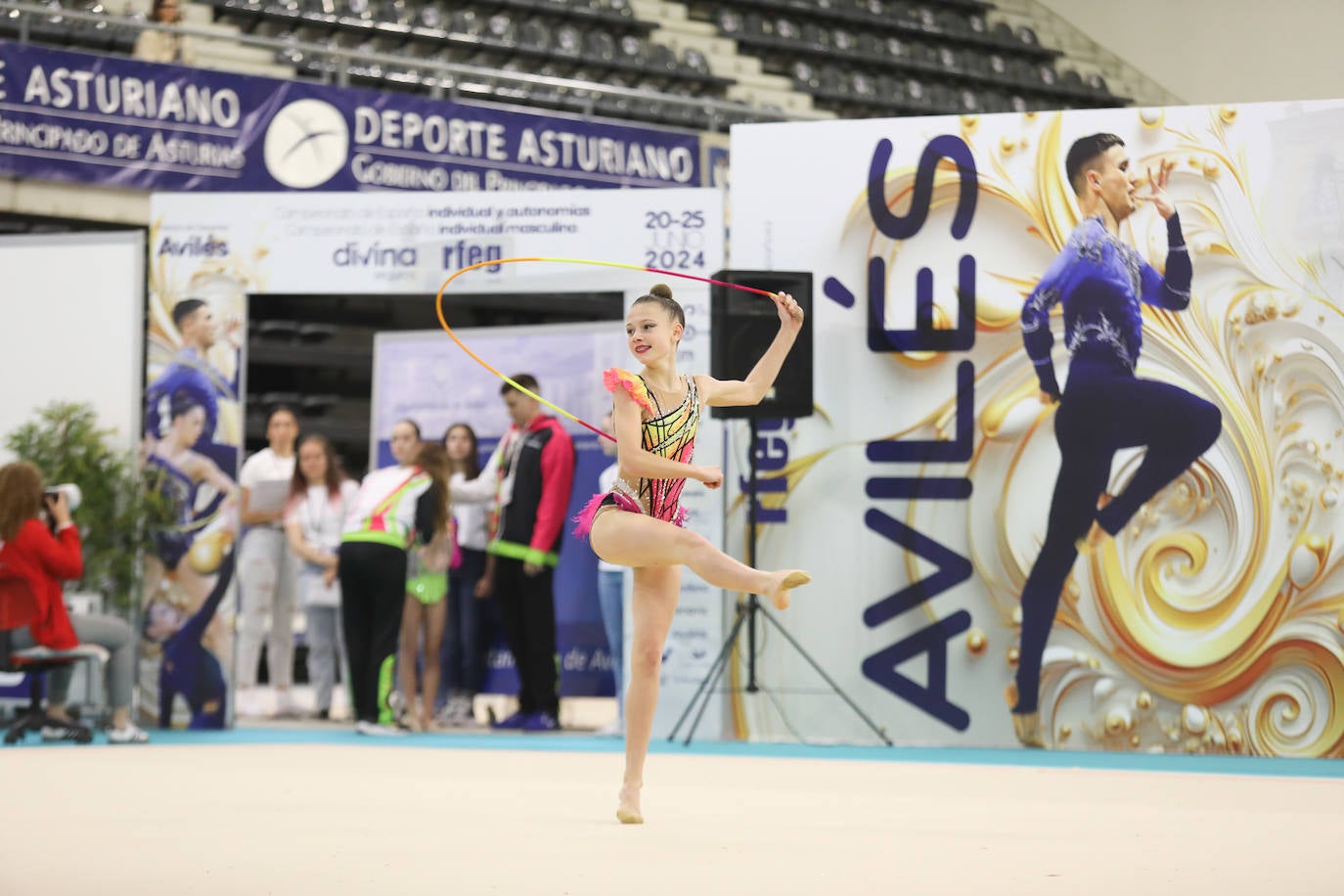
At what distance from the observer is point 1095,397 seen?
20.8 feet

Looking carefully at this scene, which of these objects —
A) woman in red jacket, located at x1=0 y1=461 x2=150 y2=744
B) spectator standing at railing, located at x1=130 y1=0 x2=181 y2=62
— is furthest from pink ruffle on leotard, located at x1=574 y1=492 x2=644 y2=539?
spectator standing at railing, located at x1=130 y1=0 x2=181 y2=62

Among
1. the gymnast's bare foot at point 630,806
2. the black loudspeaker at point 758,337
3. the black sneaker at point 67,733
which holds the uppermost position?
the black loudspeaker at point 758,337

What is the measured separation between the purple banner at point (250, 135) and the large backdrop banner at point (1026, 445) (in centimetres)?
351

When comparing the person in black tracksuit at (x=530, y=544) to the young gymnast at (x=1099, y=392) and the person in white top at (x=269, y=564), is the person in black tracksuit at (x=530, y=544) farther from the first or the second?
the young gymnast at (x=1099, y=392)

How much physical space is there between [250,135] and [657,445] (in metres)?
6.19

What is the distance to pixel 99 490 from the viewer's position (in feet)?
22.5

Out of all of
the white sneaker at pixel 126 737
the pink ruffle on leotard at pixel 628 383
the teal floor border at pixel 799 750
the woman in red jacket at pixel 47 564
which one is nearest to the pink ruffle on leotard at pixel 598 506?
the pink ruffle on leotard at pixel 628 383

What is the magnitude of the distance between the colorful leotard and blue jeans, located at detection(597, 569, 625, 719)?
9.99ft

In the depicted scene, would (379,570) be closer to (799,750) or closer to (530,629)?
(530,629)

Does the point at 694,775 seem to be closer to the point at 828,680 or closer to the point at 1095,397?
the point at 828,680

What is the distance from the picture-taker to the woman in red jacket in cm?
607

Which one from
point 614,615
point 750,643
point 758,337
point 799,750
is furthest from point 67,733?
point 758,337

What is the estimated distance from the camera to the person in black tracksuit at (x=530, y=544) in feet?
23.4

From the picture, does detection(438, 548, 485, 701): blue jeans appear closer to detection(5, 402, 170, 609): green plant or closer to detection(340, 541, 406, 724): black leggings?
detection(340, 541, 406, 724): black leggings
